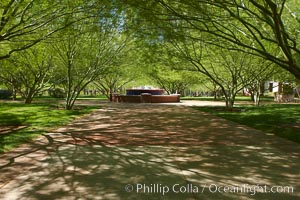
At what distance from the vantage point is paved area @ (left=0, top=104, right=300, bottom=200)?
485 cm

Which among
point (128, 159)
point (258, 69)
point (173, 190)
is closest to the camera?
point (173, 190)

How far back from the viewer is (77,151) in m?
7.78

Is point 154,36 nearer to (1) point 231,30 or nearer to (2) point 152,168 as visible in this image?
(1) point 231,30

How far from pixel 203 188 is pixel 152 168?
152 centimetres

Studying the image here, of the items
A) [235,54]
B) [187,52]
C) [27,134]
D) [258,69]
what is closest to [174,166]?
[27,134]

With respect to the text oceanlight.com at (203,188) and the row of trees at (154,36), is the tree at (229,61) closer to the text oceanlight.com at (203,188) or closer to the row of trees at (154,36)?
the row of trees at (154,36)

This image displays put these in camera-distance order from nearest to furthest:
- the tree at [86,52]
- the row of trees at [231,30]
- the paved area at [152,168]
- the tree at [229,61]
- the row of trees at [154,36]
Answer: the paved area at [152,168]
the row of trees at [231,30]
the row of trees at [154,36]
the tree at [86,52]
the tree at [229,61]

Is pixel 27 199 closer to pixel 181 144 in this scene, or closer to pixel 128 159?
pixel 128 159

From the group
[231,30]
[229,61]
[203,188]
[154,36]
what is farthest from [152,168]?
[229,61]

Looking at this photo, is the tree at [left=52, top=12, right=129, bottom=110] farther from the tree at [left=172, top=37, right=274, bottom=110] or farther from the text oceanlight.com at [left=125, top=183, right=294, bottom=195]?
the text oceanlight.com at [left=125, top=183, right=294, bottom=195]

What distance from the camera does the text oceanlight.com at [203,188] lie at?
4.89 metres

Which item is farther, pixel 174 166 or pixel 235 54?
pixel 235 54

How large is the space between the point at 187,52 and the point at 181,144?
1301 cm

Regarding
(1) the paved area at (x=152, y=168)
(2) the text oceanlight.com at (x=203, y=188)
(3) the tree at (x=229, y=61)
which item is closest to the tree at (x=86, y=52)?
(3) the tree at (x=229, y=61)
